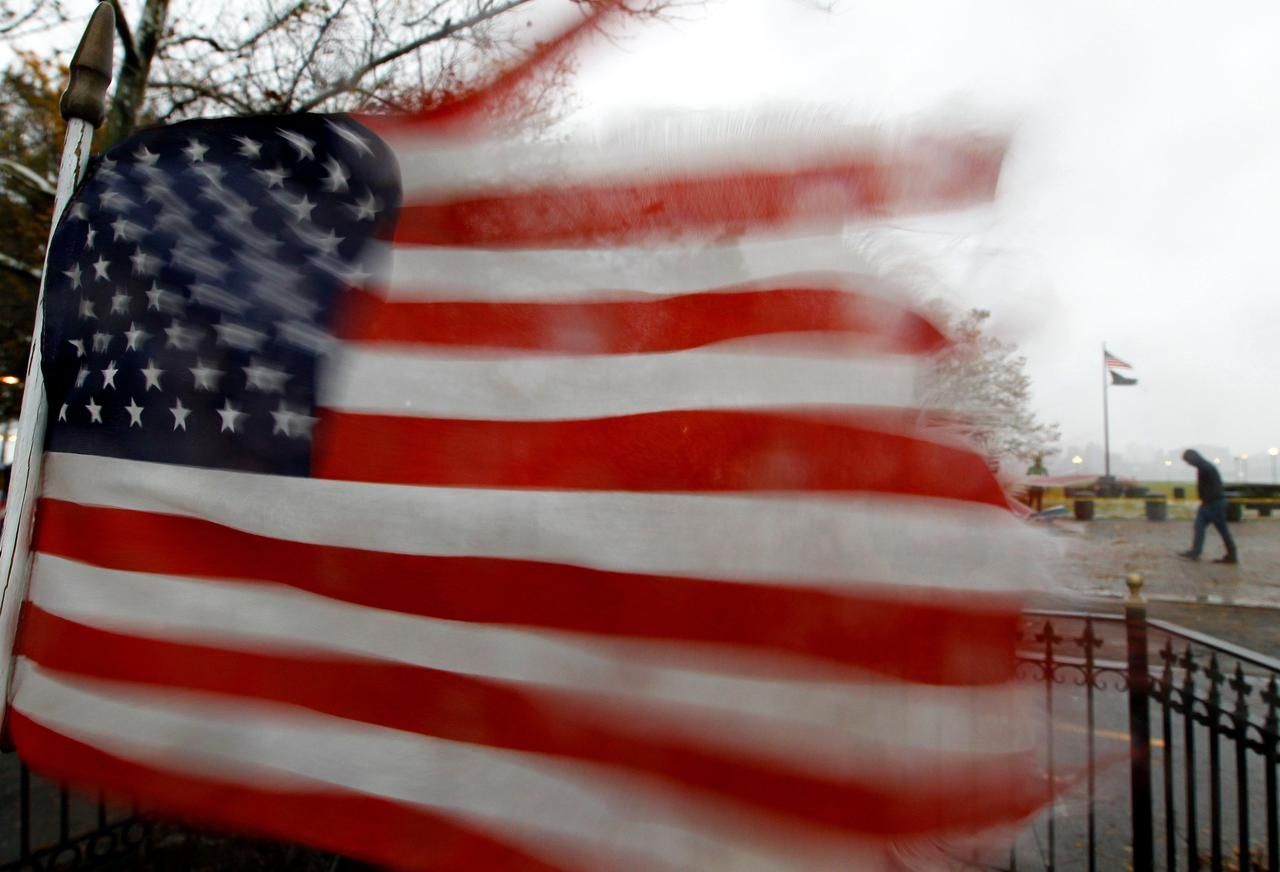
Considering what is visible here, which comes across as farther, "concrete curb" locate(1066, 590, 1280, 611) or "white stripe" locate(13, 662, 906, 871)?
"concrete curb" locate(1066, 590, 1280, 611)

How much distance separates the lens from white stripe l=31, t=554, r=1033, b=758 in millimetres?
1195

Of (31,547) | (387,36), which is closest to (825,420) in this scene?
(31,547)

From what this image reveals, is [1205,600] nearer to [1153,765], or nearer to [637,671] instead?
[1153,765]

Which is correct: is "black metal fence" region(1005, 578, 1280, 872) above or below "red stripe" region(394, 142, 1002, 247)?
below

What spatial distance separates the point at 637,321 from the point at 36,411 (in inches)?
66.4

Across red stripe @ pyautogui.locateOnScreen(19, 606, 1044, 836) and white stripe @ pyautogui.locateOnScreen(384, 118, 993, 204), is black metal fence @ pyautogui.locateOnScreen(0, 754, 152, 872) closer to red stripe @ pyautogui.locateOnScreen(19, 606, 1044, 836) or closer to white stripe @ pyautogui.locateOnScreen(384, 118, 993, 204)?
red stripe @ pyautogui.locateOnScreen(19, 606, 1044, 836)

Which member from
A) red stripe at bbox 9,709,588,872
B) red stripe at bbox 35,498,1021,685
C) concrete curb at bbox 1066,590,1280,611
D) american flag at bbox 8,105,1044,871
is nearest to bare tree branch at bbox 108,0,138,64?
american flag at bbox 8,105,1044,871

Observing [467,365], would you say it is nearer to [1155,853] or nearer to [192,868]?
[192,868]

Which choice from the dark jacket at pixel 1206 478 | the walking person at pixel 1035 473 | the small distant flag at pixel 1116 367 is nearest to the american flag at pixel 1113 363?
the small distant flag at pixel 1116 367

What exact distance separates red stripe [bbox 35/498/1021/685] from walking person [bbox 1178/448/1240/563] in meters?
13.8

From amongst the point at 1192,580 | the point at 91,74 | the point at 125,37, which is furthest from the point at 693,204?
the point at 1192,580

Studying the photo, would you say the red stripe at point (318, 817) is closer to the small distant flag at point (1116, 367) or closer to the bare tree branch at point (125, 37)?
the bare tree branch at point (125, 37)

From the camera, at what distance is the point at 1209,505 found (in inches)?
485

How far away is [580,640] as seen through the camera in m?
1.38
